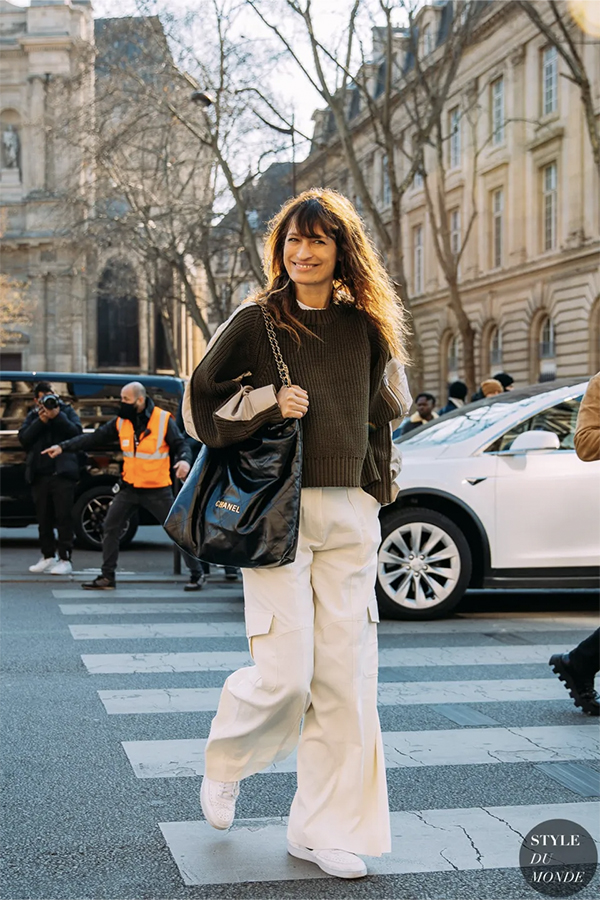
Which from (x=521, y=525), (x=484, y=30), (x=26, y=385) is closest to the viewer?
(x=521, y=525)

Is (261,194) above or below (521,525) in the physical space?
above

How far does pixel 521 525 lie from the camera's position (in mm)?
8672

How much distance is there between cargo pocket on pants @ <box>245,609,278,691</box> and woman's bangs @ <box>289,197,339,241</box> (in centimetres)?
111

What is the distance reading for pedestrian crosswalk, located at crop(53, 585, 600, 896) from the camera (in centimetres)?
379

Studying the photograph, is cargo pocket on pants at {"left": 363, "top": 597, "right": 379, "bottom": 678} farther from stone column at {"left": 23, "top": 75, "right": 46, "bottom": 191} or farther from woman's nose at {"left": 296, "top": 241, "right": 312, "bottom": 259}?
stone column at {"left": 23, "top": 75, "right": 46, "bottom": 191}

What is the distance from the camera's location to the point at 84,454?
14062mm

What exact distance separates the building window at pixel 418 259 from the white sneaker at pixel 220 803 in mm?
45034

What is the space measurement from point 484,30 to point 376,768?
39.3 m

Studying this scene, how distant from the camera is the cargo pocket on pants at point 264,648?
354 centimetres

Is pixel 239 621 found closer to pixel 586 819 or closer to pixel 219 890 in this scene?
pixel 586 819

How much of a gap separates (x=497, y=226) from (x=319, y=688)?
39.0m

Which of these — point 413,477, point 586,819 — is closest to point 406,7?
point 413,477

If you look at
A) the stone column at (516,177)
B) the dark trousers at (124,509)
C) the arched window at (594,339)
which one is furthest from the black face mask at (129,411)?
the stone column at (516,177)

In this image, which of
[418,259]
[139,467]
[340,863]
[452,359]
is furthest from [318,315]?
[418,259]
